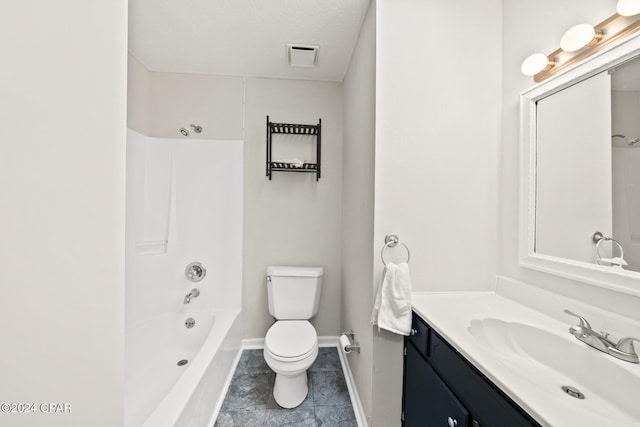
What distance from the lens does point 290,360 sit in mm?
1544

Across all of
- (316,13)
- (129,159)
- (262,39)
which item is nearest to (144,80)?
(129,159)

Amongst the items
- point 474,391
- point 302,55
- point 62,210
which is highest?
point 302,55

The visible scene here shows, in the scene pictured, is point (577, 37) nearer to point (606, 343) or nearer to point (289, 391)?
point (606, 343)

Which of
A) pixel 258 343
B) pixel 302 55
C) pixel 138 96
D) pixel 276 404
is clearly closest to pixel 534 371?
pixel 276 404

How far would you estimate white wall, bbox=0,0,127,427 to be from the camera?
0.33 m

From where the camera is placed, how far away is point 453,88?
4.38 feet

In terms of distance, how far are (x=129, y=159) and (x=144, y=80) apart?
2.48 ft

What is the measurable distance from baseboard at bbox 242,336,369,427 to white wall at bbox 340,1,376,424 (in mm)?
68

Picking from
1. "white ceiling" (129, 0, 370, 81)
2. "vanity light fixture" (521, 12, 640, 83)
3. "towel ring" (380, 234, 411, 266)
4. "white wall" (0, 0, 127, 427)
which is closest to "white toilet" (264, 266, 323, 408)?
"towel ring" (380, 234, 411, 266)

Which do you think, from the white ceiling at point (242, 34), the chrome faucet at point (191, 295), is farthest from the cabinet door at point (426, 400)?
the white ceiling at point (242, 34)

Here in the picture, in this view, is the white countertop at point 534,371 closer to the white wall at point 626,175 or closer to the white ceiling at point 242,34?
the white wall at point 626,175

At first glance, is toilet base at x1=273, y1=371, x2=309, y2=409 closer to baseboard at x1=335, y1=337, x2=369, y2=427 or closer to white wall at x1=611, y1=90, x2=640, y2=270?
baseboard at x1=335, y1=337, x2=369, y2=427

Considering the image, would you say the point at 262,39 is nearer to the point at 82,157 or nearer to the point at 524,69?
the point at 524,69

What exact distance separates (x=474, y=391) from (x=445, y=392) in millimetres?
179
